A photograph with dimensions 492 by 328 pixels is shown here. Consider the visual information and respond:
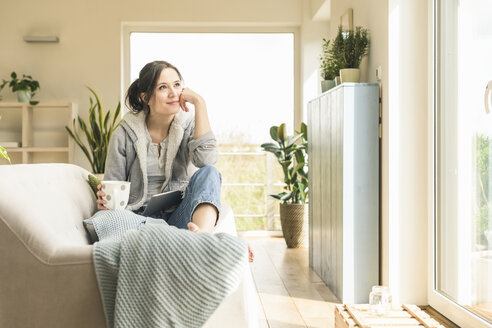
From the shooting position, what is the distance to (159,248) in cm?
117

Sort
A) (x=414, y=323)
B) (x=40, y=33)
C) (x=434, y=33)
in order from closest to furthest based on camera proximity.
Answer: (x=414, y=323), (x=434, y=33), (x=40, y=33)

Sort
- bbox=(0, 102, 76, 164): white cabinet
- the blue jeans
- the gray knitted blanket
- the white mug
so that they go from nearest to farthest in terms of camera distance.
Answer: the gray knitted blanket < the white mug < the blue jeans < bbox=(0, 102, 76, 164): white cabinet

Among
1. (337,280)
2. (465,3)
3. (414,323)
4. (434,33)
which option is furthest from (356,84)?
(414,323)

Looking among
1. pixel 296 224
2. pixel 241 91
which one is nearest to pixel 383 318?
pixel 296 224

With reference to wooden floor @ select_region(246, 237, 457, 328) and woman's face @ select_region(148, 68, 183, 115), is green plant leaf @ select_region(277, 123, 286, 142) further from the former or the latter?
woman's face @ select_region(148, 68, 183, 115)

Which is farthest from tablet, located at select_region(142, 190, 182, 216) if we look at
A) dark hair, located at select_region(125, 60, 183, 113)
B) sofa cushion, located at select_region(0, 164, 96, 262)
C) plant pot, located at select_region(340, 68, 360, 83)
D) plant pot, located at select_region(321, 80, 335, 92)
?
plant pot, located at select_region(321, 80, 335, 92)

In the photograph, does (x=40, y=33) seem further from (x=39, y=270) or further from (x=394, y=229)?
(x=39, y=270)

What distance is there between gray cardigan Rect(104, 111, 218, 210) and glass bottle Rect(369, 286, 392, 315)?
2.83 feet

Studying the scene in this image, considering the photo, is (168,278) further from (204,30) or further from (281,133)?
(204,30)

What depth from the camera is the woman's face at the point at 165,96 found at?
2416 millimetres

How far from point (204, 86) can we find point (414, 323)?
12.3 feet

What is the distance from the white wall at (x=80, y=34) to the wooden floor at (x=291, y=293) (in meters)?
2.25

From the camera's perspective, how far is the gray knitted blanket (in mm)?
1146

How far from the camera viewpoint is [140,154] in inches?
92.2
